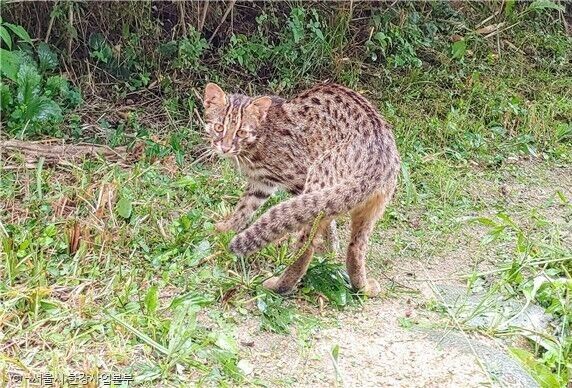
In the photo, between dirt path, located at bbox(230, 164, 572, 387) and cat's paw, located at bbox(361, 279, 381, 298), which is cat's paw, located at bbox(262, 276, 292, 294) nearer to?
dirt path, located at bbox(230, 164, 572, 387)

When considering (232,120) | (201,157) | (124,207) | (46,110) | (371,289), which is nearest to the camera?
(371,289)

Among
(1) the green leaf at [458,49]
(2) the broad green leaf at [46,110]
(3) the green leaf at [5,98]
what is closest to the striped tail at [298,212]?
(2) the broad green leaf at [46,110]

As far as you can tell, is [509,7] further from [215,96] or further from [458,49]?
[215,96]

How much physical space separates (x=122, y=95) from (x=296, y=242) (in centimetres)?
259

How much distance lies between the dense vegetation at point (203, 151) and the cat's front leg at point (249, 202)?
0.55 feet

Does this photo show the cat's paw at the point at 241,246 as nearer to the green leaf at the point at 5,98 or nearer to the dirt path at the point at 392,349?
the dirt path at the point at 392,349

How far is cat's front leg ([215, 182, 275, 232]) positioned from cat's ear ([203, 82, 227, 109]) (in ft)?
1.87

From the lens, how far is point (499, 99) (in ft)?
24.8

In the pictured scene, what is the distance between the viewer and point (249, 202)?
17.5 ft

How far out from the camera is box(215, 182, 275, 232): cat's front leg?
524 cm

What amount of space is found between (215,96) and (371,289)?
1.65m

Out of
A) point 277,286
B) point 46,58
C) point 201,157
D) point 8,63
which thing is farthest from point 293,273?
point 46,58

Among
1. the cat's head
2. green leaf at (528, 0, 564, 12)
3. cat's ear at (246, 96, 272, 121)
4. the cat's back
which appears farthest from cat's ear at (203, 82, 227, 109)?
green leaf at (528, 0, 564, 12)

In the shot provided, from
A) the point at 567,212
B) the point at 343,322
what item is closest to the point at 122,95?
the point at 343,322
